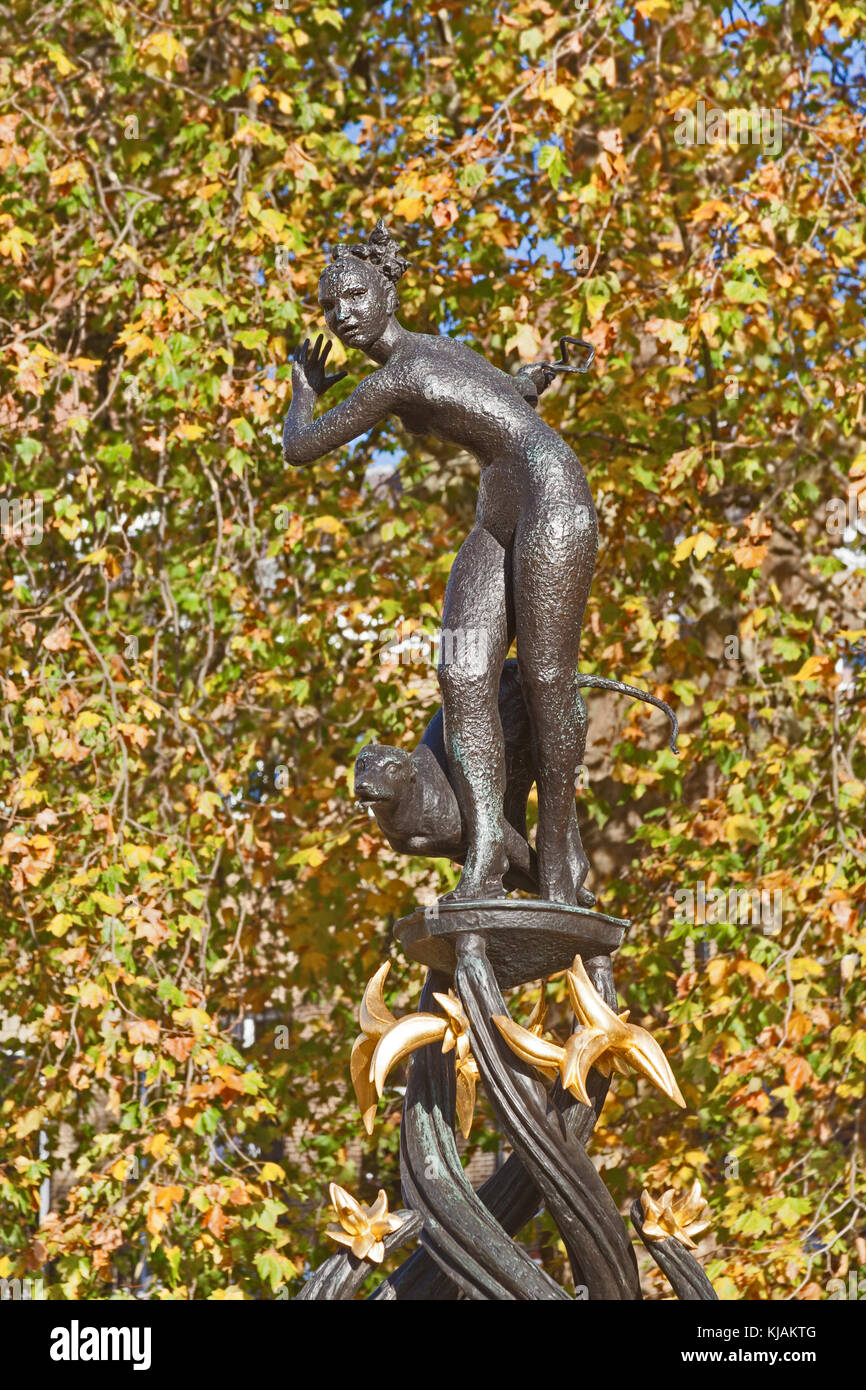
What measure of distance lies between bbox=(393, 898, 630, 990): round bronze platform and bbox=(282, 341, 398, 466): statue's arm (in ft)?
3.25

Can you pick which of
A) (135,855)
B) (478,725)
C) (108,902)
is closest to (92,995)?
(108,902)

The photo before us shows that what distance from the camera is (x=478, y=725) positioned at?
3213mm

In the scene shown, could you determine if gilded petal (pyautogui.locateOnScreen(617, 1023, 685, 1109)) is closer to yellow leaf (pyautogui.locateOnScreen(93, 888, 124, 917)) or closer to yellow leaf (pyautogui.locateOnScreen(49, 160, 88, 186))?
yellow leaf (pyautogui.locateOnScreen(93, 888, 124, 917))

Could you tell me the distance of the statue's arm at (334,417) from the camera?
3383 millimetres

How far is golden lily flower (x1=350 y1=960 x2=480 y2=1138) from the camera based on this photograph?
123 inches

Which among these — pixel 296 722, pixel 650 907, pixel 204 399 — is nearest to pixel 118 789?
pixel 296 722

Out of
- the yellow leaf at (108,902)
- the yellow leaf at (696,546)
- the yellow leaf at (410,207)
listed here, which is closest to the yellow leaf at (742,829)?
the yellow leaf at (696,546)

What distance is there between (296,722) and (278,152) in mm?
2653

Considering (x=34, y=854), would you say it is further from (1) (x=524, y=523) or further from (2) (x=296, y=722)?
(1) (x=524, y=523)

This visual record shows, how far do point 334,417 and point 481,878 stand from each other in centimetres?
100

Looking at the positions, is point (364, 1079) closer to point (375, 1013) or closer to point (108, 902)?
point (375, 1013)

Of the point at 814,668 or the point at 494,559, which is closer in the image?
the point at 494,559

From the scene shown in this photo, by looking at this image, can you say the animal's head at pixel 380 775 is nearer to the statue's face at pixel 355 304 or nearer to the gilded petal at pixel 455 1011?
the gilded petal at pixel 455 1011

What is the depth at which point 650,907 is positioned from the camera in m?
7.11
